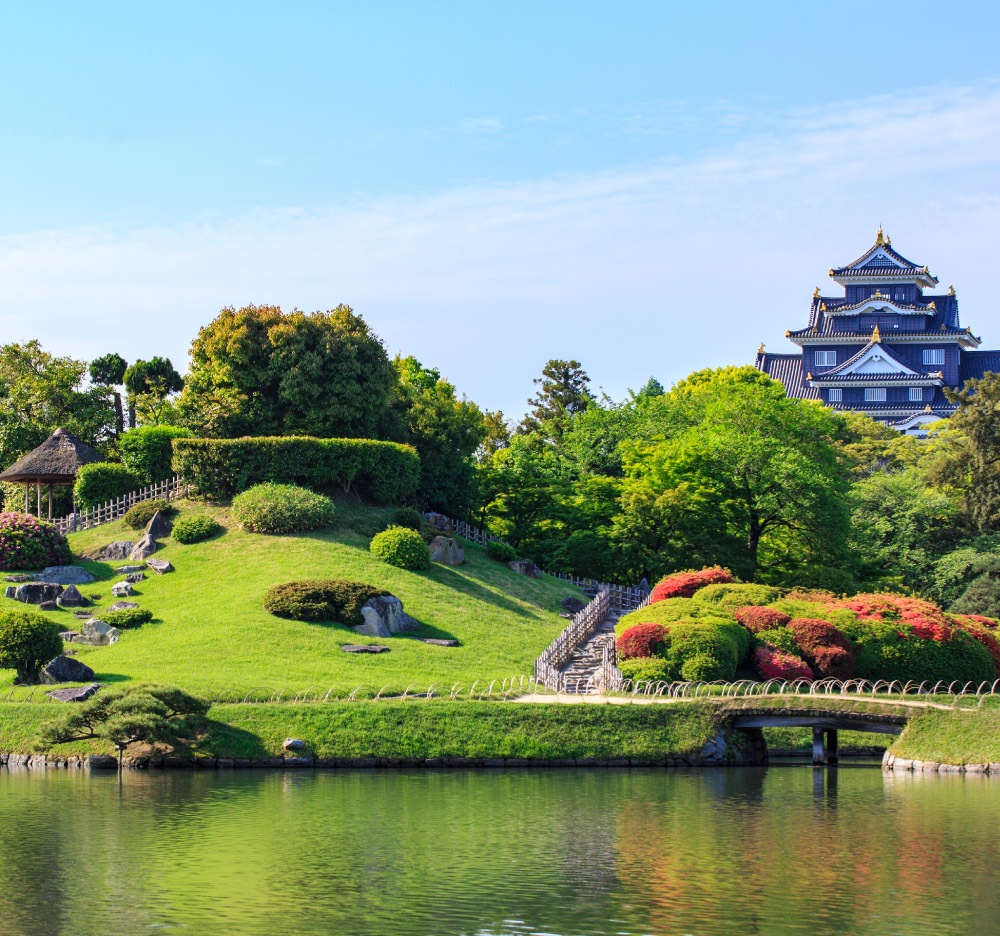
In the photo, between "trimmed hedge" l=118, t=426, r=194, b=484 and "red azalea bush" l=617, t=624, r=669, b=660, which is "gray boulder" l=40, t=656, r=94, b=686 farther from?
"trimmed hedge" l=118, t=426, r=194, b=484

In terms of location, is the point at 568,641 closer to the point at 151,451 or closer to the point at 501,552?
the point at 501,552

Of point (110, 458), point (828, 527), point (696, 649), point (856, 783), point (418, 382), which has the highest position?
point (418, 382)

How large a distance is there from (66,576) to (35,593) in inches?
99.4

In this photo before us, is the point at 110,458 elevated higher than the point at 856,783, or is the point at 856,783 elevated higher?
the point at 110,458

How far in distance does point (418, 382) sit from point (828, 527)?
97.6ft

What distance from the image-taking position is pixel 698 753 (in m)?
34.9

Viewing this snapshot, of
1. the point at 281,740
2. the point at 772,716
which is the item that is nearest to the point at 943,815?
the point at 772,716

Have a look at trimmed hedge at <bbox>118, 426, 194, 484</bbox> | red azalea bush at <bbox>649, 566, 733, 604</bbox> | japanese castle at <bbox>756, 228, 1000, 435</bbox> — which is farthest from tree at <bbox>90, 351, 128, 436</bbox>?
japanese castle at <bbox>756, 228, 1000, 435</bbox>

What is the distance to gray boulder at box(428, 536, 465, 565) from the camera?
5503cm

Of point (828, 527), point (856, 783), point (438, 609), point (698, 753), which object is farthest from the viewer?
point (828, 527)

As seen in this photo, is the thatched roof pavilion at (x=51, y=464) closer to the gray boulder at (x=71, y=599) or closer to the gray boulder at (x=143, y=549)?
the gray boulder at (x=143, y=549)

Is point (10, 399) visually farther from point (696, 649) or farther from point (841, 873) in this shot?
point (841, 873)

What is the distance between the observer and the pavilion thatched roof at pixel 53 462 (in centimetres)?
5722

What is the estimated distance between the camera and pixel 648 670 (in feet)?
128
